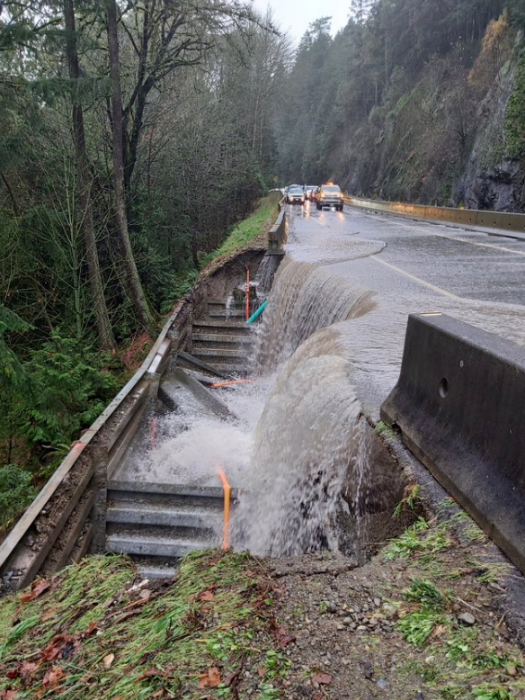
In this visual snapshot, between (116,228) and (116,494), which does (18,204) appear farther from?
(116,494)

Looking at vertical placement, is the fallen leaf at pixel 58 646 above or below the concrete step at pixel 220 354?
above

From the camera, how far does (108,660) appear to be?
8.22 ft

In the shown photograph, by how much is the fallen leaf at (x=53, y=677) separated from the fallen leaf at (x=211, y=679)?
78 centimetres

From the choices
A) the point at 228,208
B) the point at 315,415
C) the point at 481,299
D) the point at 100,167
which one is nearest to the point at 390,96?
the point at 228,208

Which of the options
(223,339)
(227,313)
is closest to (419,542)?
(223,339)

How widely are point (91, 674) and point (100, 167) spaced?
18908 millimetres

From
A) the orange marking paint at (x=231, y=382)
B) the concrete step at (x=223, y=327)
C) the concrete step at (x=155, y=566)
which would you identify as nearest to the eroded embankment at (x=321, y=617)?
the concrete step at (x=155, y=566)

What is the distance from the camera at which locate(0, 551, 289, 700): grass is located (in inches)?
87.8

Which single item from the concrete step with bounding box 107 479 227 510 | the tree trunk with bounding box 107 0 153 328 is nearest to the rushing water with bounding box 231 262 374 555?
the concrete step with bounding box 107 479 227 510

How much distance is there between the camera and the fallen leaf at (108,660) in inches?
97.4

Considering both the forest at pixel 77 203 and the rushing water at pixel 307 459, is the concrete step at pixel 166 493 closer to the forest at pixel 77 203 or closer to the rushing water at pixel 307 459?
the rushing water at pixel 307 459

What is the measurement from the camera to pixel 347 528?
383 cm

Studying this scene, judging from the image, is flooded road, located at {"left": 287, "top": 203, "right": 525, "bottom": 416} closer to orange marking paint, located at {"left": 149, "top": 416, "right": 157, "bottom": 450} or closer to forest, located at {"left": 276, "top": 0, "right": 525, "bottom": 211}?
orange marking paint, located at {"left": 149, "top": 416, "right": 157, "bottom": 450}

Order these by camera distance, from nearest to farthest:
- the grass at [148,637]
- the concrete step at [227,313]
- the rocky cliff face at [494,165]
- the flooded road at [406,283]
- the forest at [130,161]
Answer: the grass at [148,637]
the flooded road at [406,283]
the forest at [130,161]
the concrete step at [227,313]
the rocky cliff face at [494,165]
